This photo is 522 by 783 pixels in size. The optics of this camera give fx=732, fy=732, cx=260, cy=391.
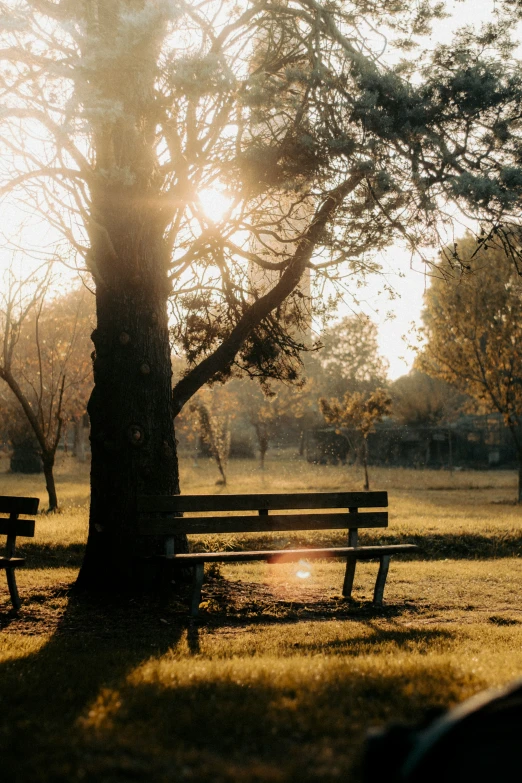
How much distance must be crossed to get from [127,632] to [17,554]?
592 centimetres

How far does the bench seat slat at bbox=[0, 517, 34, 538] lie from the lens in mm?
7332

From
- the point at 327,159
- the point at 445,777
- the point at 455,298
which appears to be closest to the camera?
the point at 445,777

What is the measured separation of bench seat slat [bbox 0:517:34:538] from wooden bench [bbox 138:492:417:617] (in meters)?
1.12

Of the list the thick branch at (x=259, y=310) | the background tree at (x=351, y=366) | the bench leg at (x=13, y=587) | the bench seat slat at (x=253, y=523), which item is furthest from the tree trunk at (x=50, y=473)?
the background tree at (x=351, y=366)

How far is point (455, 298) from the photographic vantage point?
964 inches

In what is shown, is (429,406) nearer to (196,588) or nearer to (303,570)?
(303,570)

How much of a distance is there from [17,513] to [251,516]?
2405 mm

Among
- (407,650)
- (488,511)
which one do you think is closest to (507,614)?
(407,650)

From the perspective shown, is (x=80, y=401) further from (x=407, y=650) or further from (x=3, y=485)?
(x=407, y=650)

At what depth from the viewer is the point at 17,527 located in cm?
751

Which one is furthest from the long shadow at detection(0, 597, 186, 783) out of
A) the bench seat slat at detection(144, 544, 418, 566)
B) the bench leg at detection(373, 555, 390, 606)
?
the bench leg at detection(373, 555, 390, 606)

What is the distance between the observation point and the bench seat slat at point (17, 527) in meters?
7.33

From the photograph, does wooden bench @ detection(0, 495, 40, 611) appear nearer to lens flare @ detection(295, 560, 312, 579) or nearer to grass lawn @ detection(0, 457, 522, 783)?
grass lawn @ detection(0, 457, 522, 783)

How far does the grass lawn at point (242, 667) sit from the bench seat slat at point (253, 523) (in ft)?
2.78
